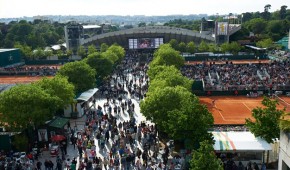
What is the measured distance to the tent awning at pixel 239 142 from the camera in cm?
2161

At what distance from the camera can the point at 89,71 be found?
128ft

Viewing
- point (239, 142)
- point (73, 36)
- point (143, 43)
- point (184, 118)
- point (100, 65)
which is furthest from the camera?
point (143, 43)

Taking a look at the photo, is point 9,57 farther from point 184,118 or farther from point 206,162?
point 206,162

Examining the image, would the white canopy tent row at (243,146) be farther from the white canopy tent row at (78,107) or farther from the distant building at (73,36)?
the distant building at (73,36)

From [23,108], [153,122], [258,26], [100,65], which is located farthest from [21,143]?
[258,26]

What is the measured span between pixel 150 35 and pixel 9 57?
3760cm

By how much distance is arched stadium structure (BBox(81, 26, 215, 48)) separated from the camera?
3626 inches

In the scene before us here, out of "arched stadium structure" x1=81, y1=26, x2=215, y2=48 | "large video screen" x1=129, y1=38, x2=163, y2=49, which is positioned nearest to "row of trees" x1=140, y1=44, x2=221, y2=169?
"large video screen" x1=129, y1=38, x2=163, y2=49

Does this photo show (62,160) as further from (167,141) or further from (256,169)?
(256,169)

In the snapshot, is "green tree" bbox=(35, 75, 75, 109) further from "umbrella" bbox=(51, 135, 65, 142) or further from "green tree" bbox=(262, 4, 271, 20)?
"green tree" bbox=(262, 4, 271, 20)

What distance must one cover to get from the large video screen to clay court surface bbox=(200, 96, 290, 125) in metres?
47.3

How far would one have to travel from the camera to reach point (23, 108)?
24.6 metres

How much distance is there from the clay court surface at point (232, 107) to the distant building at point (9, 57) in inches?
1855

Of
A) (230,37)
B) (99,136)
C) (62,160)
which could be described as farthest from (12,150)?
(230,37)
